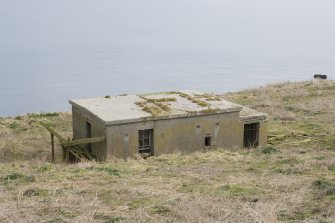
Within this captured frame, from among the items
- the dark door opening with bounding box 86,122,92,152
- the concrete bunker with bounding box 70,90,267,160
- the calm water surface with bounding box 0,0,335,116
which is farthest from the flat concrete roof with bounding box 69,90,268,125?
the calm water surface with bounding box 0,0,335,116

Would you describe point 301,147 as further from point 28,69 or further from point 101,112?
point 28,69

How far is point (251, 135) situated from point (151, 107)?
4.41m

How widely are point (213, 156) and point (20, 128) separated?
10.6 meters

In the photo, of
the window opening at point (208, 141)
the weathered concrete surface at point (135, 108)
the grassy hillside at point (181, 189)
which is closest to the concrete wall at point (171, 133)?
the window opening at point (208, 141)

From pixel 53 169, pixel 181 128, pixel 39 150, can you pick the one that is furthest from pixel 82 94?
pixel 53 169

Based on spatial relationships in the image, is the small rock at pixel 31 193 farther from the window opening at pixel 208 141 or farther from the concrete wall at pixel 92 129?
the window opening at pixel 208 141

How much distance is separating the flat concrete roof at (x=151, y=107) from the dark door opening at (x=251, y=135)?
4.63 ft

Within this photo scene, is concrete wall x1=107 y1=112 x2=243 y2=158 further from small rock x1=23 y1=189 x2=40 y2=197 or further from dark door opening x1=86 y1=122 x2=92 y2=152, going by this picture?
small rock x1=23 y1=189 x2=40 y2=197

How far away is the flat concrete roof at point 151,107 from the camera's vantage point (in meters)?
17.1

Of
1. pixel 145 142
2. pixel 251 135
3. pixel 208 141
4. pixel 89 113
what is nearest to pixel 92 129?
pixel 89 113

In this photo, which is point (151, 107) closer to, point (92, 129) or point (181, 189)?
point (92, 129)

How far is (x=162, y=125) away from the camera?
57.3 ft

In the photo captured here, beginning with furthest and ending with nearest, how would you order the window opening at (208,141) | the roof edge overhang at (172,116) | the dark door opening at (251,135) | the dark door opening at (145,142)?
the dark door opening at (251,135)
the window opening at (208,141)
the dark door opening at (145,142)
the roof edge overhang at (172,116)

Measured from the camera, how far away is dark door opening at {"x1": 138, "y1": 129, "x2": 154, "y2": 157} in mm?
17328
